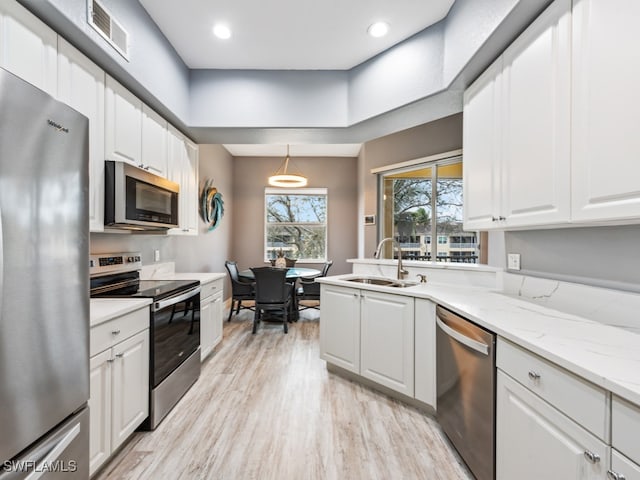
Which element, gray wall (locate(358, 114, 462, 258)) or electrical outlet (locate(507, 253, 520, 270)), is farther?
gray wall (locate(358, 114, 462, 258))

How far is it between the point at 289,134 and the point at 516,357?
2702mm

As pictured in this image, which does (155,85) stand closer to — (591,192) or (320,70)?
(320,70)

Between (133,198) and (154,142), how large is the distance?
0.71m

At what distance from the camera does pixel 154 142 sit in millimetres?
2465

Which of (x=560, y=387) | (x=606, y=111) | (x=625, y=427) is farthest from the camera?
(x=606, y=111)

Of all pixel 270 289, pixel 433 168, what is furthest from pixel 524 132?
pixel 270 289

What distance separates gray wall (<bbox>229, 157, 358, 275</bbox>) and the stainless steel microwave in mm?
3420

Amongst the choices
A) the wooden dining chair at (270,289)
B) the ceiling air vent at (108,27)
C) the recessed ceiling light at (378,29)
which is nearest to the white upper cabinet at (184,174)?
the ceiling air vent at (108,27)

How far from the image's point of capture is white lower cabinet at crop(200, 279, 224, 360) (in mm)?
2787

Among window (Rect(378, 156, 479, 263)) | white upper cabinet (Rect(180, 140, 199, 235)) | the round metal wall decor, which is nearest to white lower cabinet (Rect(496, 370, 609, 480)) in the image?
window (Rect(378, 156, 479, 263))

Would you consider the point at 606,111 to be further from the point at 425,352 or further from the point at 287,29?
the point at 287,29

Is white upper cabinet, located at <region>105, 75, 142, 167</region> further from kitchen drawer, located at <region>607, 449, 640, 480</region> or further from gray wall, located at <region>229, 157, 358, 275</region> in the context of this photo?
gray wall, located at <region>229, 157, 358, 275</region>

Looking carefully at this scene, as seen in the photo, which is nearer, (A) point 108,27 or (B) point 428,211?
(A) point 108,27

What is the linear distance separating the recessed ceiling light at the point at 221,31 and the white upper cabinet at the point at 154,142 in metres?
0.82
